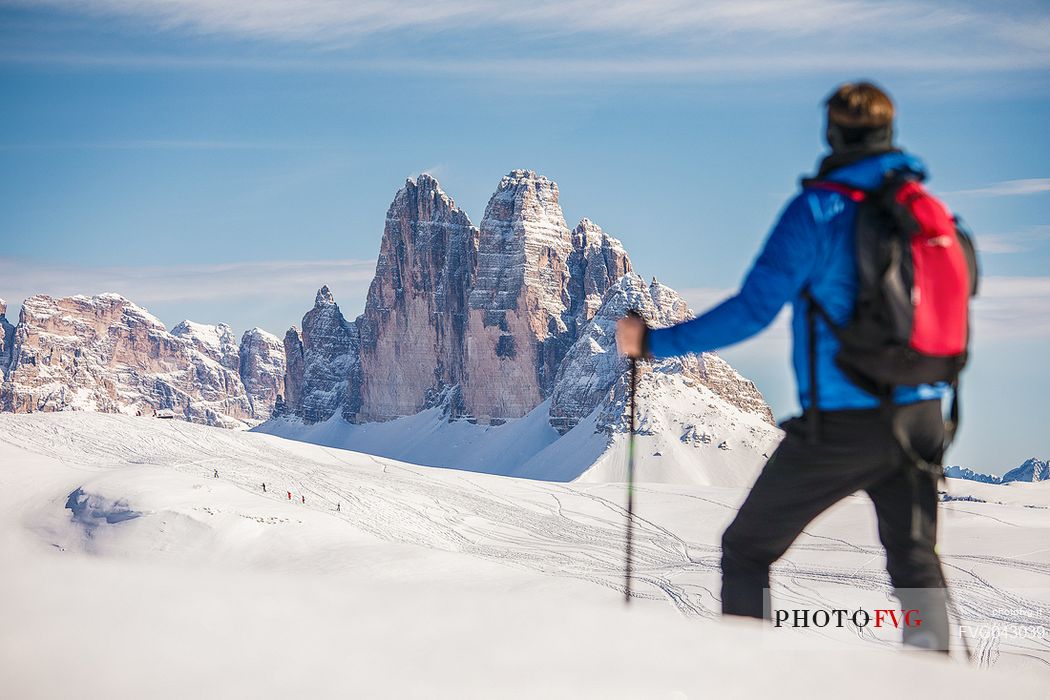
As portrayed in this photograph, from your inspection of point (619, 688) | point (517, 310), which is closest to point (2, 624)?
point (619, 688)

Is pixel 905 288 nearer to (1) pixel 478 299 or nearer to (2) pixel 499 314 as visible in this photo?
(2) pixel 499 314

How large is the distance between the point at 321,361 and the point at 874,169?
176 meters

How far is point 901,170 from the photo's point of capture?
3.10m

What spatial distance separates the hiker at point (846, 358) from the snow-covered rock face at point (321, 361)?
16867 cm

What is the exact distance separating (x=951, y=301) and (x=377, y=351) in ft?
519

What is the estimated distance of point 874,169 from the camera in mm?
3156

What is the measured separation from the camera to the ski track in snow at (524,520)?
34844 millimetres

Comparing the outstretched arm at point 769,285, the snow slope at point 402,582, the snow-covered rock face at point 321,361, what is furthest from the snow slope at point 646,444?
the outstretched arm at point 769,285

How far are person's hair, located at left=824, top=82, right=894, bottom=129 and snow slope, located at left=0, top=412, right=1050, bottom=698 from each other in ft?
5.65

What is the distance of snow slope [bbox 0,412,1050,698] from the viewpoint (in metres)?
3.12

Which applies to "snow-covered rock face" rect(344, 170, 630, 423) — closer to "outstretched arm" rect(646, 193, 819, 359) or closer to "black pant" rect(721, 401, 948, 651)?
"black pant" rect(721, 401, 948, 651)

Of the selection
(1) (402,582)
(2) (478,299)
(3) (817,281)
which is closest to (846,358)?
(3) (817,281)

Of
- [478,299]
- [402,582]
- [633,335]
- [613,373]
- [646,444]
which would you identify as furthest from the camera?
[478,299]

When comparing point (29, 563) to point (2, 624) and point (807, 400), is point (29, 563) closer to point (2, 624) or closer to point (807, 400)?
point (2, 624)
